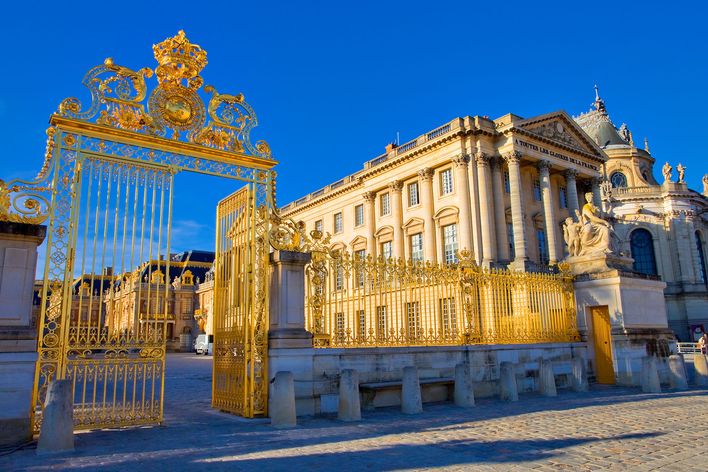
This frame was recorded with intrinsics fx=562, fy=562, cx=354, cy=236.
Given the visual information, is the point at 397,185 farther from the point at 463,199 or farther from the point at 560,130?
the point at 560,130

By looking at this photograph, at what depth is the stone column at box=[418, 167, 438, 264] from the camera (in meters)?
38.1

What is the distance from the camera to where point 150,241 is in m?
9.06

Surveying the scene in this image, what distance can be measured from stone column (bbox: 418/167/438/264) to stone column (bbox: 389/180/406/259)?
7.95ft

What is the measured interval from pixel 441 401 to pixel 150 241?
6.47 meters

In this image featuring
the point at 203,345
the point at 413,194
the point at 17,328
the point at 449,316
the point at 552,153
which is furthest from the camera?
the point at 203,345

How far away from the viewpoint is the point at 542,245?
127 feet

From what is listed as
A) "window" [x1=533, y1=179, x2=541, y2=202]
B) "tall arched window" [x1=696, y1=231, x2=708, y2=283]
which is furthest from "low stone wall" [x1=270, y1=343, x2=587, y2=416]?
"tall arched window" [x1=696, y1=231, x2=708, y2=283]

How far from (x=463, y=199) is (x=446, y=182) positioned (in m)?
2.74

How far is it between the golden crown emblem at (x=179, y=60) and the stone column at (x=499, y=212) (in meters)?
28.3

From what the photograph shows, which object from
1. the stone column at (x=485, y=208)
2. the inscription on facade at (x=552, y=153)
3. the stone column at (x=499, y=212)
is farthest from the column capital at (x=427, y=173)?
the inscription on facade at (x=552, y=153)

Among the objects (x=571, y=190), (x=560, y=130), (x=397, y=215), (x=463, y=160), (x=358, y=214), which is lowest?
(x=397, y=215)

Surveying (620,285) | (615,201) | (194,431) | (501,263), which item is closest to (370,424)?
(194,431)

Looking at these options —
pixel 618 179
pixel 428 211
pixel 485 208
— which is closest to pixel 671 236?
pixel 618 179

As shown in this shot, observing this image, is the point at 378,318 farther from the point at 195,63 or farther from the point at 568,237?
the point at 568,237
